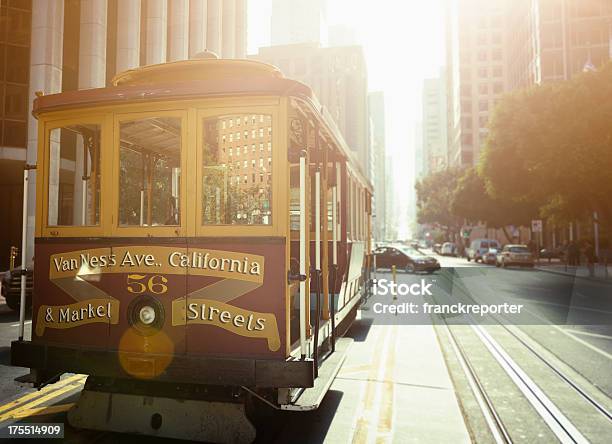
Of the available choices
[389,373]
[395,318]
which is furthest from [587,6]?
[389,373]

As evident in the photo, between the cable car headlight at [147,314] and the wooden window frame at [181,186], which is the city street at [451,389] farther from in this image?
the wooden window frame at [181,186]

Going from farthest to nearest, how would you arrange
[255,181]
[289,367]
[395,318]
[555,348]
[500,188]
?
[500,188], [395,318], [555,348], [255,181], [289,367]

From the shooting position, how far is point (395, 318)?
11.8m

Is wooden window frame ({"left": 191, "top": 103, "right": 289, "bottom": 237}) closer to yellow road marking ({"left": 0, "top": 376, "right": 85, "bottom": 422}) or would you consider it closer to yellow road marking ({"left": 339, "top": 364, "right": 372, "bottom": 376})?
yellow road marking ({"left": 0, "top": 376, "right": 85, "bottom": 422})

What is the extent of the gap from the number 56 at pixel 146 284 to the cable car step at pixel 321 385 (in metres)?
1.39

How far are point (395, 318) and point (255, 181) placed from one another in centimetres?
859

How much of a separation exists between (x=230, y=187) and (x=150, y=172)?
902 mm

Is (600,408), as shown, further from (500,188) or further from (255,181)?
(500,188)

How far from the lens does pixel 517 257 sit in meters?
31.9

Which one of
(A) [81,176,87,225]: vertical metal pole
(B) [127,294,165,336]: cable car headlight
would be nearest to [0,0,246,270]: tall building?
(A) [81,176,87,225]: vertical metal pole

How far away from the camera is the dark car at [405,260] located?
2608 cm

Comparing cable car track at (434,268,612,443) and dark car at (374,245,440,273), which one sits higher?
dark car at (374,245,440,273)

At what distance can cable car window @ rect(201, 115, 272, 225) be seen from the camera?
158 inches

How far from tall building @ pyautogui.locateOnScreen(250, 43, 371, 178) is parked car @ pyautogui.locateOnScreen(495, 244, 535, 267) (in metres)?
95.6
